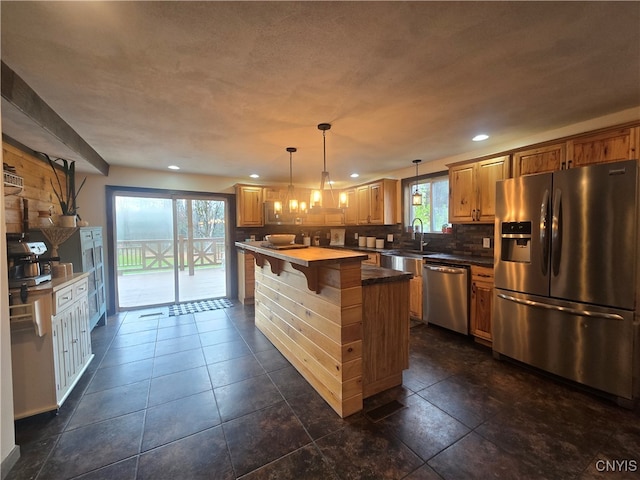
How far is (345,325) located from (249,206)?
385 centimetres

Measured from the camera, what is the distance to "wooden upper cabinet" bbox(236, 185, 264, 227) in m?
5.17

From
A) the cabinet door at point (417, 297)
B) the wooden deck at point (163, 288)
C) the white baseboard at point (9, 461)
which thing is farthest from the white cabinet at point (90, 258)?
the cabinet door at point (417, 297)

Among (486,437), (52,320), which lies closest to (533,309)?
(486,437)

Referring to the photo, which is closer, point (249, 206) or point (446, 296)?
point (446, 296)

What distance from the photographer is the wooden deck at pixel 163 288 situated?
4.75m

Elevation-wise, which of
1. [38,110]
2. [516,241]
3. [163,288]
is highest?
[38,110]

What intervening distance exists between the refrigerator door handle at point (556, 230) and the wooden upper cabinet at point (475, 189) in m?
0.77

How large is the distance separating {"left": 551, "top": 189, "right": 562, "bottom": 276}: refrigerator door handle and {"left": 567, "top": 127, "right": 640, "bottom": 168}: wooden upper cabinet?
49 centimetres

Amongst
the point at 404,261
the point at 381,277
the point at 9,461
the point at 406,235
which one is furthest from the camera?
the point at 406,235

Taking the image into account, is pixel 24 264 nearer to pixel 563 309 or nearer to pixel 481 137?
pixel 563 309

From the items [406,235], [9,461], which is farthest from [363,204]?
[9,461]

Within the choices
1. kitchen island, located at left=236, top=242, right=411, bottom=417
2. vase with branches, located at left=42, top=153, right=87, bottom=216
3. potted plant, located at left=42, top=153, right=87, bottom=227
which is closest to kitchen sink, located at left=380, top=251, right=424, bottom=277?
kitchen island, located at left=236, top=242, right=411, bottom=417

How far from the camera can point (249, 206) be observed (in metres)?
5.25

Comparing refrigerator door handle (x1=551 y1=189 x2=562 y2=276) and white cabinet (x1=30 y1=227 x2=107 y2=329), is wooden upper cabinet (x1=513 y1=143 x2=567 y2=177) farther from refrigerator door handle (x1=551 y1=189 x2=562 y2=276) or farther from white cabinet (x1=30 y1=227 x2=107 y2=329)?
white cabinet (x1=30 y1=227 x2=107 y2=329)
